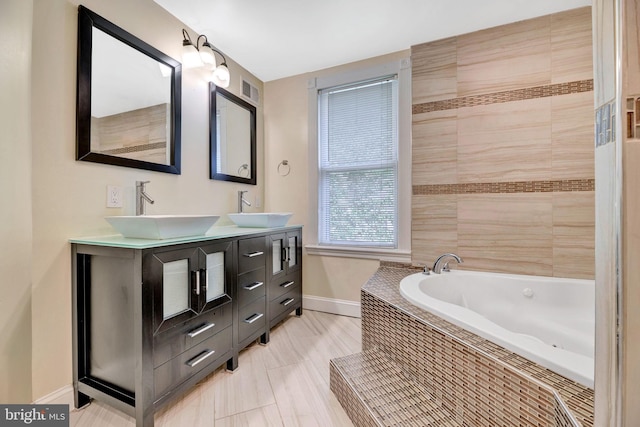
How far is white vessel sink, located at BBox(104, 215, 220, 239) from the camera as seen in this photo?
1302 mm

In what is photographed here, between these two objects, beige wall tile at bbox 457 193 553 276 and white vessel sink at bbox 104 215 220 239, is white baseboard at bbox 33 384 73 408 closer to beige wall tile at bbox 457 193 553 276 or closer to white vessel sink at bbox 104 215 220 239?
white vessel sink at bbox 104 215 220 239

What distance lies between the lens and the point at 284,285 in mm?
2322

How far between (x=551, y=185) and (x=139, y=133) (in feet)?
9.28

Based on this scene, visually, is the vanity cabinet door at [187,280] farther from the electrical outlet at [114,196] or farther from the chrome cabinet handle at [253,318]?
the electrical outlet at [114,196]

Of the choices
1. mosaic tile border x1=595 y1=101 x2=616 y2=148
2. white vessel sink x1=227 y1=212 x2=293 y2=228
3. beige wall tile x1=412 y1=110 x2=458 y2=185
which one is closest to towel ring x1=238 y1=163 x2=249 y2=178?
white vessel sink x1=227 y1=212 x2=293 y2=228

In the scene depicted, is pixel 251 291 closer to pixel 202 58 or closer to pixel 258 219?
pixel 258 219

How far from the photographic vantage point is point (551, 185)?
78.6 inches

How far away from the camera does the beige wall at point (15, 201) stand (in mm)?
1150

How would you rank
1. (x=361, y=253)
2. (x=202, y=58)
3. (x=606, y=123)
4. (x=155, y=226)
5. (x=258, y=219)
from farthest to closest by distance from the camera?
(x=361, y=253), (x=258, y=219), (x=202, y=58), (x=155, y=226), (x=606, y=123)

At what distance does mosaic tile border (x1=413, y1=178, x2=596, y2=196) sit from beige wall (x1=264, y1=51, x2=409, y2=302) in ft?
2.70

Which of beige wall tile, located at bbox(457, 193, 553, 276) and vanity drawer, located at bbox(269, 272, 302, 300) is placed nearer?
beige wall tile, located at bbox(457, 193, 553, 276)

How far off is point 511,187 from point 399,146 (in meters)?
0.92

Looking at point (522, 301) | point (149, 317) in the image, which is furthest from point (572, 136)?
point (149, 317)

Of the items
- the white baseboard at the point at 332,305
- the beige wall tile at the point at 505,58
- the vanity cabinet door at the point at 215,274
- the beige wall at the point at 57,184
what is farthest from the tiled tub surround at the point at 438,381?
the beige wall tile at the point at 505,58
